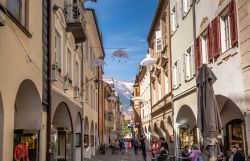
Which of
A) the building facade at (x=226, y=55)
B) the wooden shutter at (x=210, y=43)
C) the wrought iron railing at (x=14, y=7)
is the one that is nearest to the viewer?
the wrought iron railing at (x=14, y=7)

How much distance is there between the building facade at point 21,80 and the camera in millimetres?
9234

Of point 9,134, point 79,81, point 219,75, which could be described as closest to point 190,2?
point 219,75

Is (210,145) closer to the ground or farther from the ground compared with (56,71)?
closer to the ground

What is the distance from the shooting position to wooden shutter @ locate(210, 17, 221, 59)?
1385cm

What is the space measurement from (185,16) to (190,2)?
4.30 ft

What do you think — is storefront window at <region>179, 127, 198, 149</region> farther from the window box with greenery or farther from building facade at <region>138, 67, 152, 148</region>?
building facade at <region>138, 67, 152, 148</region>

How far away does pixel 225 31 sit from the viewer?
45.1 feet

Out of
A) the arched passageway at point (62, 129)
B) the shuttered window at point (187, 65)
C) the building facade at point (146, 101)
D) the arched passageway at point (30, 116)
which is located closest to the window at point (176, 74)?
the shuttered window at point (187, 65)

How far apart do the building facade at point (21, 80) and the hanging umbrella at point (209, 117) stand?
4927 millimetres

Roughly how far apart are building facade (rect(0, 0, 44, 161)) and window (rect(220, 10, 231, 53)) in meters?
6.13

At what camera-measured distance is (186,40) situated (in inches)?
771

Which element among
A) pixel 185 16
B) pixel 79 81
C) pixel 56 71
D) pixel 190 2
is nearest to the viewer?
pixel 56 71

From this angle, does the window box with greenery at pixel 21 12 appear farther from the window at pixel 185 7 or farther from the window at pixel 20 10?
the window at pixel 185 7

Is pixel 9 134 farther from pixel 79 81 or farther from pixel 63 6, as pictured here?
pixel 79 81
